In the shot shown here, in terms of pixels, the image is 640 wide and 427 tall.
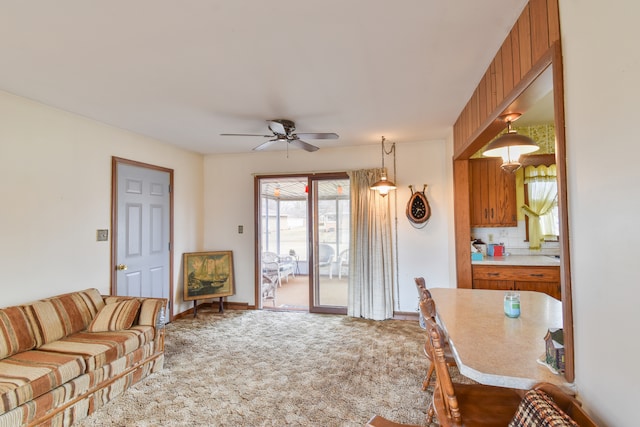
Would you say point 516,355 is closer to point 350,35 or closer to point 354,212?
point 350,35

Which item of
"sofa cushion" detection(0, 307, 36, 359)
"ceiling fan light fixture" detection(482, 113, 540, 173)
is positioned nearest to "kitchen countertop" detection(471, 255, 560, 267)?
"ceiling fan light fixture" detection(482, 113, 540, 173)

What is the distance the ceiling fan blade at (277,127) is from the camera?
10.4 feet

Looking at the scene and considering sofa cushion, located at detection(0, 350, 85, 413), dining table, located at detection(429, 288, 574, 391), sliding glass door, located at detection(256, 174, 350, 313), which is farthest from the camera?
sliding glass door, located at detection(256, 174, 350, 313)

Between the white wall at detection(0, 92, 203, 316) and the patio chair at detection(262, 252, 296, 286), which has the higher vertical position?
the white wall at detection(0, 92, 203, 316)

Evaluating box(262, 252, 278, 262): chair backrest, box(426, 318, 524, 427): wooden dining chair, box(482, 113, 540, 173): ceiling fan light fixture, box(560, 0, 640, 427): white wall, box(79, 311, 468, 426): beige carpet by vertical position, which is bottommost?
box(79, 311, 468, 426): beige carpet

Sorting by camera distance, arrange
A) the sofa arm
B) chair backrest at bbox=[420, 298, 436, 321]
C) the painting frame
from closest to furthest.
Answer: chair backrest at bbox=[420, 298, 436, 321] < the sofa arm < the painting frame

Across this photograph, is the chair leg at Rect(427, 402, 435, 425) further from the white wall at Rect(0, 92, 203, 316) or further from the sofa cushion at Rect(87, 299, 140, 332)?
the white wall at Rect(0, 92, 203, 316)

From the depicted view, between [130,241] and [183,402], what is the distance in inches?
85.9

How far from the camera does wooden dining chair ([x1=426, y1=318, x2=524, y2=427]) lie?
1361 mm

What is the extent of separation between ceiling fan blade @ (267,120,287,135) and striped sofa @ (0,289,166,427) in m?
2.11

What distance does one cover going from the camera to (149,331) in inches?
113

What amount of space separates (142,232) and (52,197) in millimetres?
1108

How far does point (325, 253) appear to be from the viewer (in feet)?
15.9

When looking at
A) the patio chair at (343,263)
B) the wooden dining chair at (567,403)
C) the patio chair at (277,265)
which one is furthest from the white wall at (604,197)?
the patio chair at (277,265)
